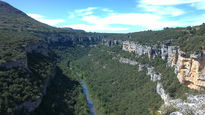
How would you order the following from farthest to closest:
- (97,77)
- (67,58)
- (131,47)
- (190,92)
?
(67,58) < (131,47) < (97,77) < (190,92)

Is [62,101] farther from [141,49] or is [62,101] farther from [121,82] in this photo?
[141,49]

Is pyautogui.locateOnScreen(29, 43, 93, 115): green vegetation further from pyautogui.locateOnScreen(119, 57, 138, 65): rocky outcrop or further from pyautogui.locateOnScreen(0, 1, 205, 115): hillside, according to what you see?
pyautogui.locateOnScreen(119, 57, 138, 65): rocky outcrop

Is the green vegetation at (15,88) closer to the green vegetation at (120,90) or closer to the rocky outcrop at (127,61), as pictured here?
the green vegetation at (120,90)

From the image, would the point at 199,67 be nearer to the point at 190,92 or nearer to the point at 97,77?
the point at 190,92

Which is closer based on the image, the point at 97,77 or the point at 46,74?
the point at 46,74

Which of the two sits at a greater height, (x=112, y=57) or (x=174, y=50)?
(x=174, y=50)

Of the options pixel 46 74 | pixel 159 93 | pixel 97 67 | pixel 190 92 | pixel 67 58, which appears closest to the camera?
pixel 190 92

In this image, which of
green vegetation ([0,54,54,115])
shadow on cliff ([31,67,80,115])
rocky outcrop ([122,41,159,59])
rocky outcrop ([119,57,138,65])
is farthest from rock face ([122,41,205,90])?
green vegetation ([0,54,54,115])

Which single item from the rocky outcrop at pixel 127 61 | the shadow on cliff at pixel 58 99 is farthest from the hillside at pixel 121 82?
the rocky outcrop at pixel 127 61

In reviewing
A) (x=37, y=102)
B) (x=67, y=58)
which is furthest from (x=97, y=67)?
(x=37, y=102)

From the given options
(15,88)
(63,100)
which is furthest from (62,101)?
(15,88)
